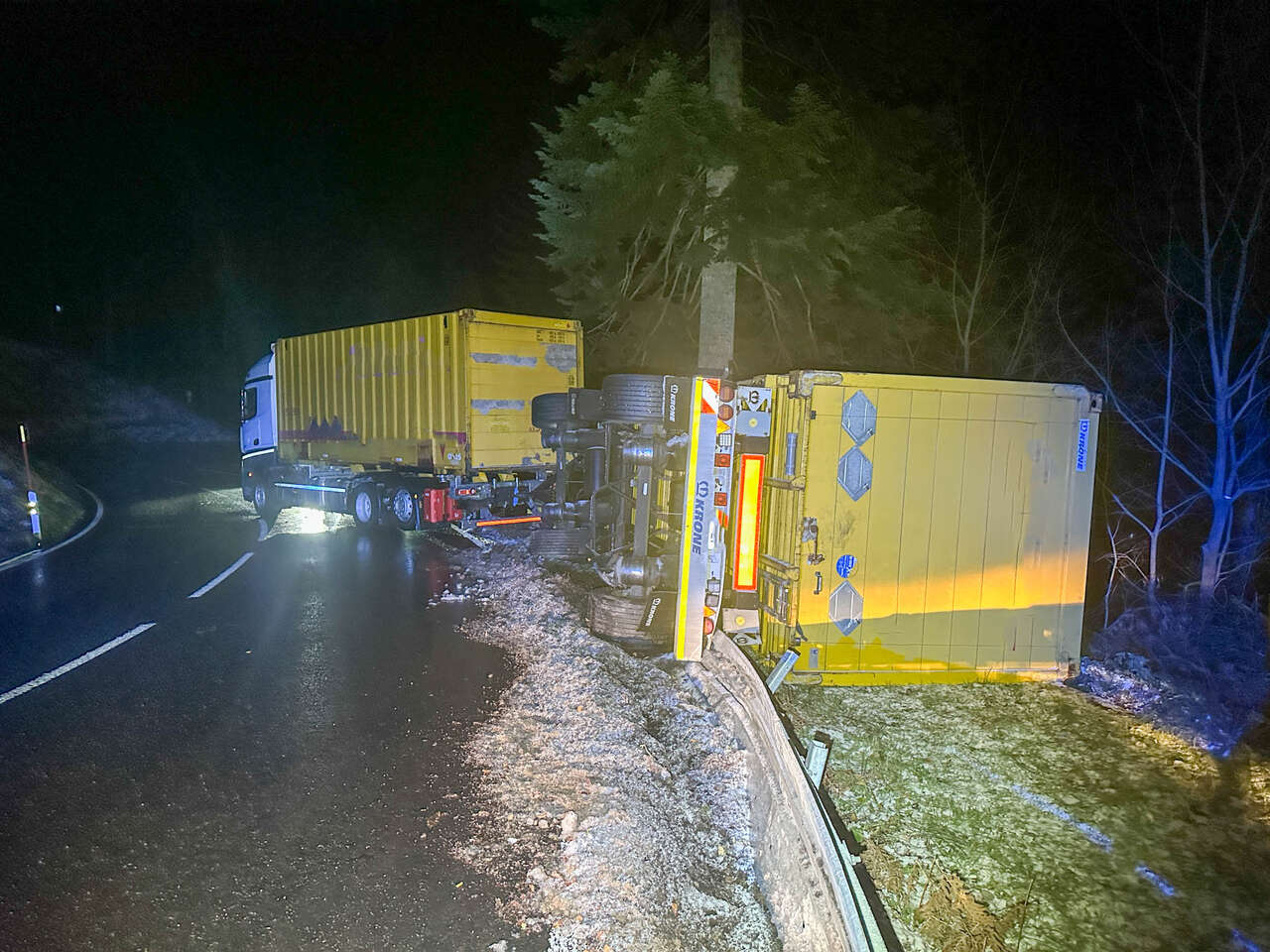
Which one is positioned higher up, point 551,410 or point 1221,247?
point 1221,247

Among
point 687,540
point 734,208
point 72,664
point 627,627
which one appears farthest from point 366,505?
point 687,540

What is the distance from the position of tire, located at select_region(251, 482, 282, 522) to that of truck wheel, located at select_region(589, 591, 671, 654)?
1274 centimetres

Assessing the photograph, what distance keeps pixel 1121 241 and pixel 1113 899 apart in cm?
924

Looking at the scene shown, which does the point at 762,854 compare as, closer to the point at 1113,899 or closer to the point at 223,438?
the point at 1113,899

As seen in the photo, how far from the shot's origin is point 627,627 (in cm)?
637

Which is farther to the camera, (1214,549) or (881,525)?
(1214,549)

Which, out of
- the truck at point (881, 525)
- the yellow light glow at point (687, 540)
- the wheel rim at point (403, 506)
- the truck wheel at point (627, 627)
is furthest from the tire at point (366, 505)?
the yellow light glow at point (687, 540)

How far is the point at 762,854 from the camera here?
3711 millimetres

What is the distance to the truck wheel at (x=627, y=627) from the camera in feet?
20.8

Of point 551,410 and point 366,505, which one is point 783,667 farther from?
point 366,505

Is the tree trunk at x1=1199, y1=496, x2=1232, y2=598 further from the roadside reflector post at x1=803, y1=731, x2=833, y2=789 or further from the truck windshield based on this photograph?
the truck windshield

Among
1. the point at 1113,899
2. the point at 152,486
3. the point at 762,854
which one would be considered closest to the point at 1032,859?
the point at 1113,899

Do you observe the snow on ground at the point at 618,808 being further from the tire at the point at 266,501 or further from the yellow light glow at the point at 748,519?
the tire at the point at 266,501

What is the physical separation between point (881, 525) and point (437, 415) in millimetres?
8806
